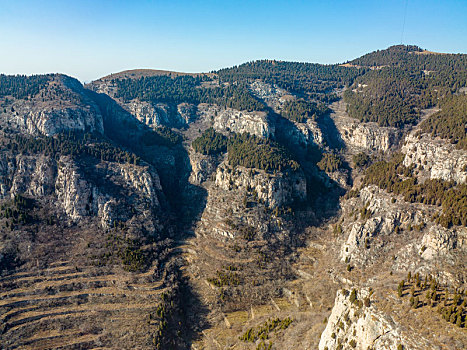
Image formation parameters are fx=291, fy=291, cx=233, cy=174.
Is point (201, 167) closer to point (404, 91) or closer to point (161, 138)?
point (161, 138)

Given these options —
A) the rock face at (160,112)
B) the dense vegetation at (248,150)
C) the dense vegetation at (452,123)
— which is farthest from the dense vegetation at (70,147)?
the dense vegetation at (452,123)

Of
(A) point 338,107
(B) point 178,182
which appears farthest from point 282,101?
(B) point 178,182

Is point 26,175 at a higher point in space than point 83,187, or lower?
higher

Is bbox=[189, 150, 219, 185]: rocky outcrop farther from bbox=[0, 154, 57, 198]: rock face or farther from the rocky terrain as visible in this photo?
bbox=[0, 154, 57, 198]: rock face

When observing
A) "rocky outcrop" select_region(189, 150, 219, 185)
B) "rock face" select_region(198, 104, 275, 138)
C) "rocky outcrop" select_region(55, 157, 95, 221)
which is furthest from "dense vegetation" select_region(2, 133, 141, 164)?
"rock face" select_region(198, 104, 275, 138)

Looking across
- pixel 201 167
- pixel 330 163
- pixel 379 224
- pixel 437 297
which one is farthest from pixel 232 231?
pixel 437 297

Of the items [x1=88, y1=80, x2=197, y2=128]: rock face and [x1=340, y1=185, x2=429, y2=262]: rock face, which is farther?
[x1=88, y1=80, x2=197, y2=128]: rock face
